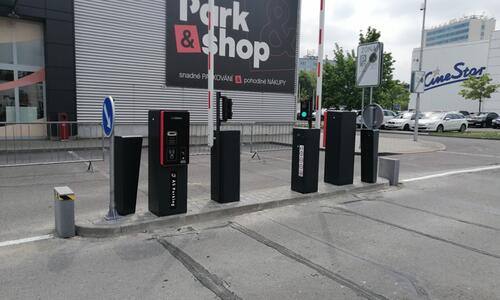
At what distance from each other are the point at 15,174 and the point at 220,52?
1173cm

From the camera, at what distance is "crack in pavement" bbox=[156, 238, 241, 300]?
3.77 m

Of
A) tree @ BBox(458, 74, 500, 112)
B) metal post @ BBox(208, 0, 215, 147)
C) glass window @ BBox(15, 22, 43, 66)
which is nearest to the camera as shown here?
metal post @ BBox(208, 0, 215, 147)

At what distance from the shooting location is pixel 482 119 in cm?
4003

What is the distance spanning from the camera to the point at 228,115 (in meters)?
6.83

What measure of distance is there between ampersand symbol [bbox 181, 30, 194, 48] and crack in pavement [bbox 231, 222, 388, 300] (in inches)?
543

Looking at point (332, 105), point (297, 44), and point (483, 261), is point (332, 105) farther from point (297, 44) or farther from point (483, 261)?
point (483, 261)

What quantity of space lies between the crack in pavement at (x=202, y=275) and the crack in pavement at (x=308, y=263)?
1047mm

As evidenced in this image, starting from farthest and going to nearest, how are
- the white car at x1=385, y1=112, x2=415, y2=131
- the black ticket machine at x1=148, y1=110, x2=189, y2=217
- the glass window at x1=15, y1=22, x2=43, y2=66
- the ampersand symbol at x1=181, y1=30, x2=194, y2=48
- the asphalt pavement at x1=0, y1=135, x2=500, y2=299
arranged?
the white car at x1=385, y1=112, x2=415, y2=131 < the ampersand symbol at x1=181, y1=30, x2=194, y2=48 < the glass window at x1=15, y1=22, x2=43, y2=66 < the black ticket machine at x1=148, y1=110, x2=189, y2=217 < the asphalt pavement at x1=0, y1=135, x2=500, y2=299

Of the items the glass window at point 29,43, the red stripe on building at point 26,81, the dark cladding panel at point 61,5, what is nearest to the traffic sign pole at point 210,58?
the dark cladding panel at point 61,5

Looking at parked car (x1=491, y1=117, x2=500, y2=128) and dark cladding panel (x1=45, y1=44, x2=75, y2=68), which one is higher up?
dark cladding panel (x1=45, y1=44, x2=75, y2=68)

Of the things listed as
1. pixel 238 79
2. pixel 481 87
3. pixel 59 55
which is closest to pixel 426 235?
pixel 59 55

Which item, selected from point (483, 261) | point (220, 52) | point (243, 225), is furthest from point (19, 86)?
point (483, 261)

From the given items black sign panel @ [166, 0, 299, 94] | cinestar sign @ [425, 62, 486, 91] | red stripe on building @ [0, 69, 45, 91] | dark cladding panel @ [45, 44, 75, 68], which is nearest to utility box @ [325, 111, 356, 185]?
black sign panel @ [166, 0, 299, 94]

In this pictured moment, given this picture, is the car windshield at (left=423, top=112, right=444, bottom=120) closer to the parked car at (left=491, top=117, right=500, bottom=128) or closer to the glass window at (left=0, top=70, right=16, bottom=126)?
the parked car at (left=491, top=117, right=500, bottom=128)
